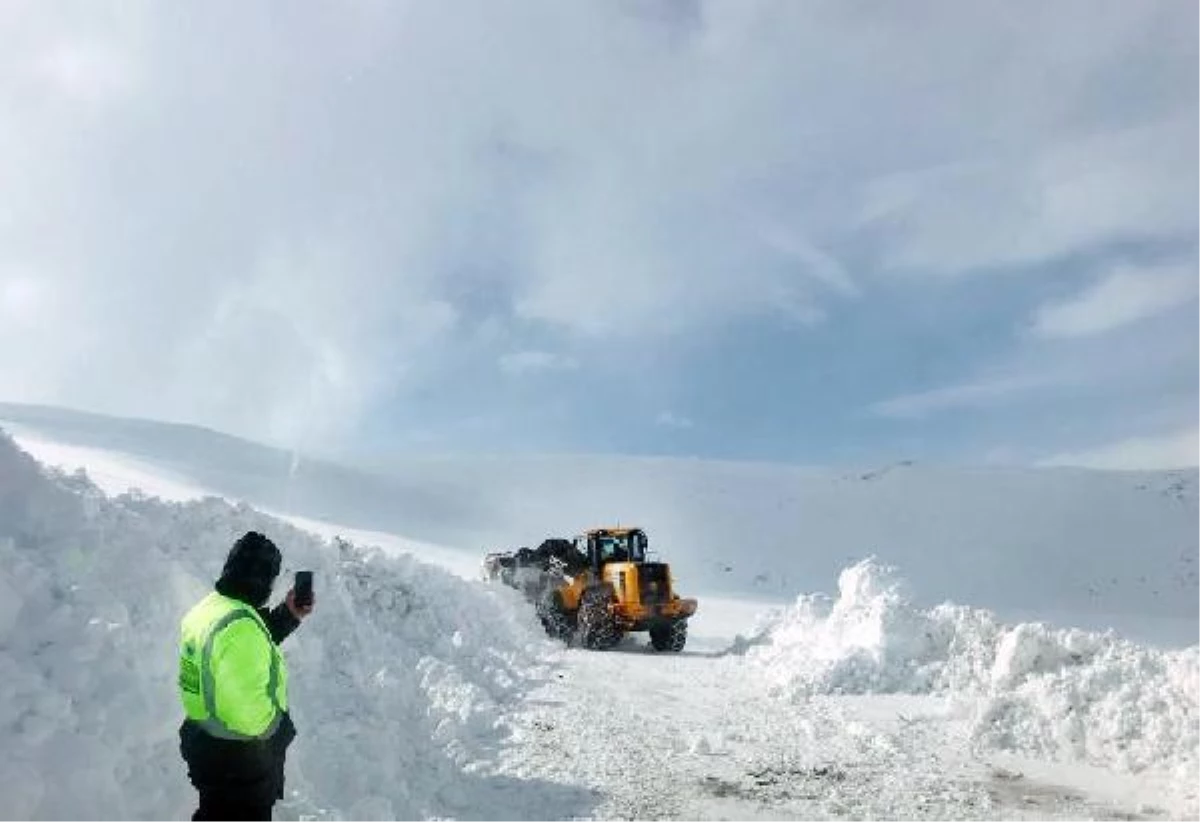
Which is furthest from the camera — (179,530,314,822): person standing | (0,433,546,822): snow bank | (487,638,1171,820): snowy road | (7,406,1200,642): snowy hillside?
(7,406,1200,642): snowy hillside

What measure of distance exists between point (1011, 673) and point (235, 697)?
8362 mm

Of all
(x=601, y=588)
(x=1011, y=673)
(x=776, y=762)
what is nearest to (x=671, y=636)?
(x=601, y=588)

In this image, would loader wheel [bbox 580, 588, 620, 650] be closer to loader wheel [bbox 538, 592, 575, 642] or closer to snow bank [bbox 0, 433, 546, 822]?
loader wheel [bbox 538, 592, 575, 642]

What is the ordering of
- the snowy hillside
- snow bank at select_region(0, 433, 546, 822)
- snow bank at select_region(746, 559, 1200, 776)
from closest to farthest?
snow bank at select_region(0, 433, 546, 822) < snow bank at select_region(746, 559, 1200, 776) < the snowy hillside

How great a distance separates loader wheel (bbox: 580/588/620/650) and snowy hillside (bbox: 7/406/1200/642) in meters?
15.6

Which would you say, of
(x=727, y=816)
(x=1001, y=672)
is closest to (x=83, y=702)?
(x=727, y=816)

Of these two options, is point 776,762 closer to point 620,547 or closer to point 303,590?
point 303,590

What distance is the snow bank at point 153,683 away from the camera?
4.68 meters

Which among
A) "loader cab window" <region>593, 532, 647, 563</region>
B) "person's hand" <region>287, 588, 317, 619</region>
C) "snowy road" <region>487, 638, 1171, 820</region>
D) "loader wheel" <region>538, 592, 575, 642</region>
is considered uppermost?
"loader cab window" <region>593, 532, 647, 563</region>

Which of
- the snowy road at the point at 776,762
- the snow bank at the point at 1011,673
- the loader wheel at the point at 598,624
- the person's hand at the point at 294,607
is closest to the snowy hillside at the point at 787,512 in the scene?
the loader wheel at the point at 598,624

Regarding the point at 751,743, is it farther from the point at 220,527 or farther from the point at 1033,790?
the point at 220,527

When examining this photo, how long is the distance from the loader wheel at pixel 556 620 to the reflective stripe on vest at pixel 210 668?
13764 millimetres

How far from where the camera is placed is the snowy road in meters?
7.10

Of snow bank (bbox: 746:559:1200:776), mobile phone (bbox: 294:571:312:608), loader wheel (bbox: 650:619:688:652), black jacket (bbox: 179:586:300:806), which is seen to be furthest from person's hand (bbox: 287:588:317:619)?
loader wheel (bbox: 650:619:688:652)
